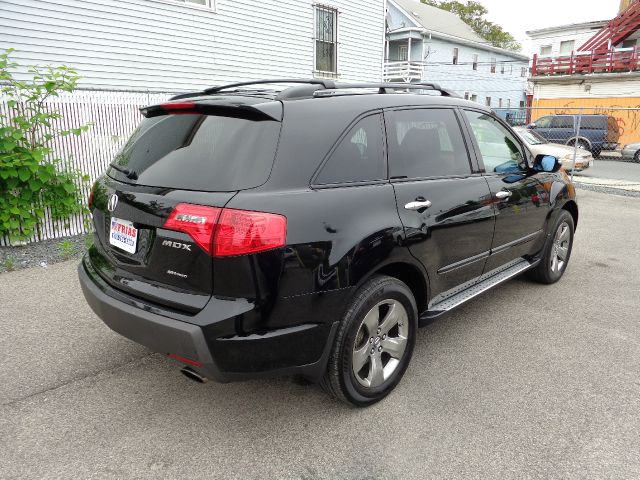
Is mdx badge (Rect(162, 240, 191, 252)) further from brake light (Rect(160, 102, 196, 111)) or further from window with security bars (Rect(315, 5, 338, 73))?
window with security bars (Rect(315, 5, 338, 73))

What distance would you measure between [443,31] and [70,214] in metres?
31.1

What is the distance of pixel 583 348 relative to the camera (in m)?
3.60

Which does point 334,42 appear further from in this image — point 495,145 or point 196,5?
point 495,145

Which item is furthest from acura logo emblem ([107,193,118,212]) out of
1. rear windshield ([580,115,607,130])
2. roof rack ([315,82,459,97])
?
rear windshield ([580,115,607,130])

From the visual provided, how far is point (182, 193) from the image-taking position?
2.36 m

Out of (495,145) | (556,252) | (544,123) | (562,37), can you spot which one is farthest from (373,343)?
(562,37)

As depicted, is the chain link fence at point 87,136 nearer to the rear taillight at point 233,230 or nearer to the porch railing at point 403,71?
the rear taillight at point 233,230

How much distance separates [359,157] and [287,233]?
744 mm

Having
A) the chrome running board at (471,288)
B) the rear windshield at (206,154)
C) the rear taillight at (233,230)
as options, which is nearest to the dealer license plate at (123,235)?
the rear windshield at (206,154)

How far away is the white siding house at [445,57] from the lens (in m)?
29.7

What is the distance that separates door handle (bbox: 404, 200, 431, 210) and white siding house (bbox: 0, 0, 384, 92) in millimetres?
7040

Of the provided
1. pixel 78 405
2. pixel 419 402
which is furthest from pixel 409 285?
pixel 78 405

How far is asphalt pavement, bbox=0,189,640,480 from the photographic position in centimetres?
238

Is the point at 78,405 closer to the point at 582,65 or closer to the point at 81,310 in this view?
the point at 81,310
